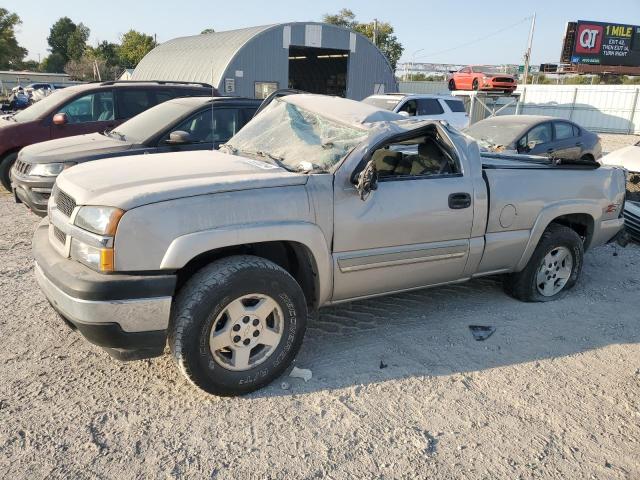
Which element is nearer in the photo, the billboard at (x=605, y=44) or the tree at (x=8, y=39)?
the billboard at (x=605, y=44)

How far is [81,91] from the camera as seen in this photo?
830 centimetres

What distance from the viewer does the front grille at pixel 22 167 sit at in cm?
637

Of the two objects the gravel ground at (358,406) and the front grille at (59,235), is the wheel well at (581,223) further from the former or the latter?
the front grille at (59,235)

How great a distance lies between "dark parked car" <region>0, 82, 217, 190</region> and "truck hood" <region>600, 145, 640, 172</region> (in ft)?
26.3

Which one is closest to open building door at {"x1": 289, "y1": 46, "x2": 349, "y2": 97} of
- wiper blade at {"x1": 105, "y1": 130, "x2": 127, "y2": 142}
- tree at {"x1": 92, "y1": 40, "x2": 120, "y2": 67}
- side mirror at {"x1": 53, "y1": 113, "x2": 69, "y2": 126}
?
side mirror at {"x1": 53, "y1": 113, "x2": 69, "y2": 126}

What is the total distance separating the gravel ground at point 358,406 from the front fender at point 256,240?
2.30 ft

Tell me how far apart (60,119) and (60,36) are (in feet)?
298

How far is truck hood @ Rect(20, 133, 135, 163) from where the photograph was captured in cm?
624

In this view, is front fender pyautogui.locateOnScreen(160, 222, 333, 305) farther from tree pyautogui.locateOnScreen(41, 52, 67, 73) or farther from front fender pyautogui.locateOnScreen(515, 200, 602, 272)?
tree pyautogui.locateOnScreen(41, 52, 67, 73)

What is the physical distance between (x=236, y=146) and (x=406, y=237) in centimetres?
155

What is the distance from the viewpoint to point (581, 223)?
5.15 metres

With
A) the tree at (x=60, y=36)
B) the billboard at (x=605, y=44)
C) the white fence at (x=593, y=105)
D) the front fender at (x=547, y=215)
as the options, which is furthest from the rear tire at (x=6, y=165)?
the tree at (x=60, y=36)

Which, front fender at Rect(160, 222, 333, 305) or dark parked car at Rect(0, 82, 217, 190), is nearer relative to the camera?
front fender at Rect(160, 222, 333, 305)

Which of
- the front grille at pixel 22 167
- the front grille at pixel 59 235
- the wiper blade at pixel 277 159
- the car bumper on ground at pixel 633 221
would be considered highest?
the wiper blade at pixel 277 159
